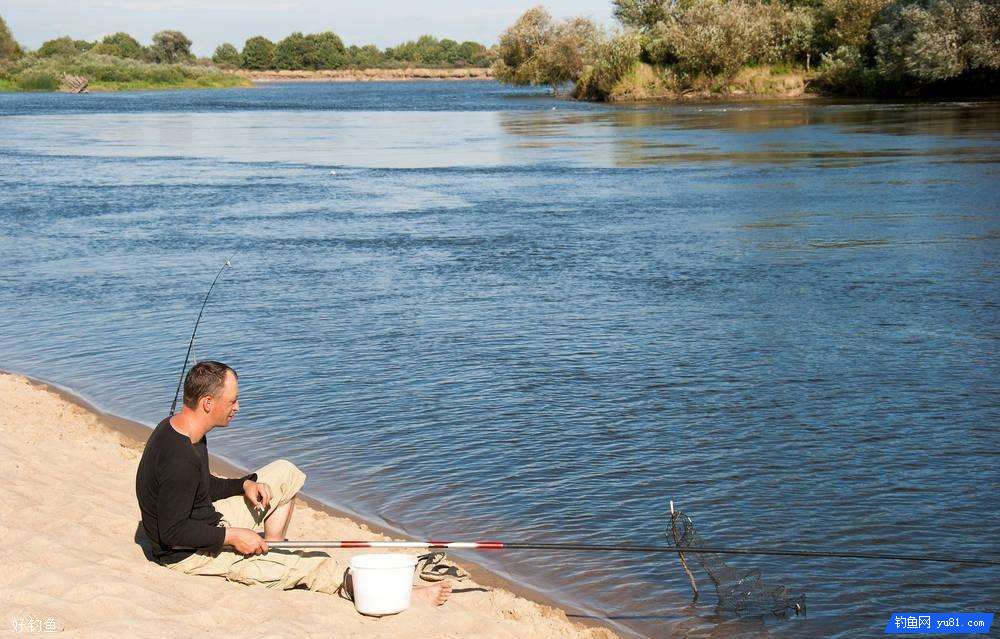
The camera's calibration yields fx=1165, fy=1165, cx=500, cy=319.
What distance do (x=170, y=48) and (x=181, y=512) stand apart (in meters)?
142

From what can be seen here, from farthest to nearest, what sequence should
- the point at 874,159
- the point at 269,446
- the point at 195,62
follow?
the point at 195,62
the point at 874,159
the point at 269,446

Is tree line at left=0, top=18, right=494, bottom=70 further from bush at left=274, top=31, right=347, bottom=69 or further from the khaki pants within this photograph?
the khaki pants

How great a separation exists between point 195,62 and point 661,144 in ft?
387

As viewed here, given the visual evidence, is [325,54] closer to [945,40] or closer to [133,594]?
[945,40]

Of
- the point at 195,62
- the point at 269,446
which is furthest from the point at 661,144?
the point at 195,62

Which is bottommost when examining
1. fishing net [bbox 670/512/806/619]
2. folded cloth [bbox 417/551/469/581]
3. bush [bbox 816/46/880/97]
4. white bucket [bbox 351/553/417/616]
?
fishing net [bbox 670/512/806/619]

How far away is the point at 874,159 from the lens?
25.6 m

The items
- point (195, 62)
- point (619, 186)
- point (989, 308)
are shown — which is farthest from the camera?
point (195, 62)

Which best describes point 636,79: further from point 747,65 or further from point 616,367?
point 616,367

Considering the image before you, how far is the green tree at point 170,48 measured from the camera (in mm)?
135875

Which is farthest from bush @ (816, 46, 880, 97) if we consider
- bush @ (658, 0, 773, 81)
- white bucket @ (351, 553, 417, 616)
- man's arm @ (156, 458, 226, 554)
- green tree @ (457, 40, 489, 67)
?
green tree @ (457, 40, 489, 67)

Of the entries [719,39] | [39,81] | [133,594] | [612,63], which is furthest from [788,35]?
[39,81]

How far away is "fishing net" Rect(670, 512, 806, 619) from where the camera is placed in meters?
5.55

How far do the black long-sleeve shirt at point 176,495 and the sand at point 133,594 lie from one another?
0.21 meters
